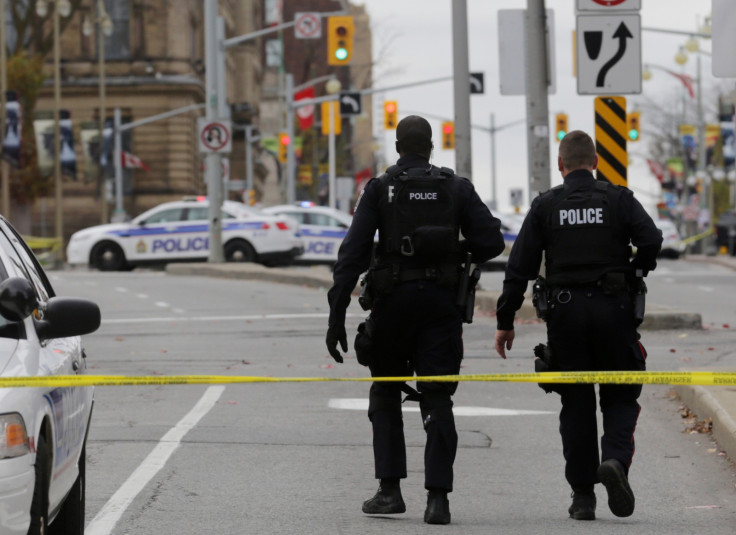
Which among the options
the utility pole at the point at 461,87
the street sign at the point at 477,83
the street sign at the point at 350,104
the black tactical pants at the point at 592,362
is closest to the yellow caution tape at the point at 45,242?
the street sign at the point at 350,104

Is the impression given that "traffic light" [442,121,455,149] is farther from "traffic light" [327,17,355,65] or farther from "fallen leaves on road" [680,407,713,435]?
"fallen leaves on road" [680,407,713,435]

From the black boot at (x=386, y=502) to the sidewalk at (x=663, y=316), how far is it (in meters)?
2.62

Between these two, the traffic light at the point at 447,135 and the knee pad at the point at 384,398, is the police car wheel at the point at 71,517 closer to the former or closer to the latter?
the knee pad at the point at 384,398

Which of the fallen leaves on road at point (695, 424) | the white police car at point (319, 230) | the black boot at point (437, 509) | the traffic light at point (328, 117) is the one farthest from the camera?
the traffic light at point (328, 117)

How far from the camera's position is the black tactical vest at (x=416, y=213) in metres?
7.84

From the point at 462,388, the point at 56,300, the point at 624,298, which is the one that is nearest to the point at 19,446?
the point at 56,300

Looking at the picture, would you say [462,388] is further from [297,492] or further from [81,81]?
[81,81]

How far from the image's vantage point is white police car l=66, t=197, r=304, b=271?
1578 inches

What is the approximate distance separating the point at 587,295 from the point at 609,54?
10433mm

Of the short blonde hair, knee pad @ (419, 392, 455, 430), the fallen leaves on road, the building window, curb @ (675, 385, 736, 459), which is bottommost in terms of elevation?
the fallen leaves on road

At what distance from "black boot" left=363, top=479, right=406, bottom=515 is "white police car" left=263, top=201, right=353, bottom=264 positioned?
33.8 metres

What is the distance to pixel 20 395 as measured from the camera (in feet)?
17.6

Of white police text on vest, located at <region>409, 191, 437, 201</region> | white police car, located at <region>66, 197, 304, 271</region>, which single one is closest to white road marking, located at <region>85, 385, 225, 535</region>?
white police text on vest, located at <region>409, 191, 437, 201</region>

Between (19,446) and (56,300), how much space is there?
0.91 metres
